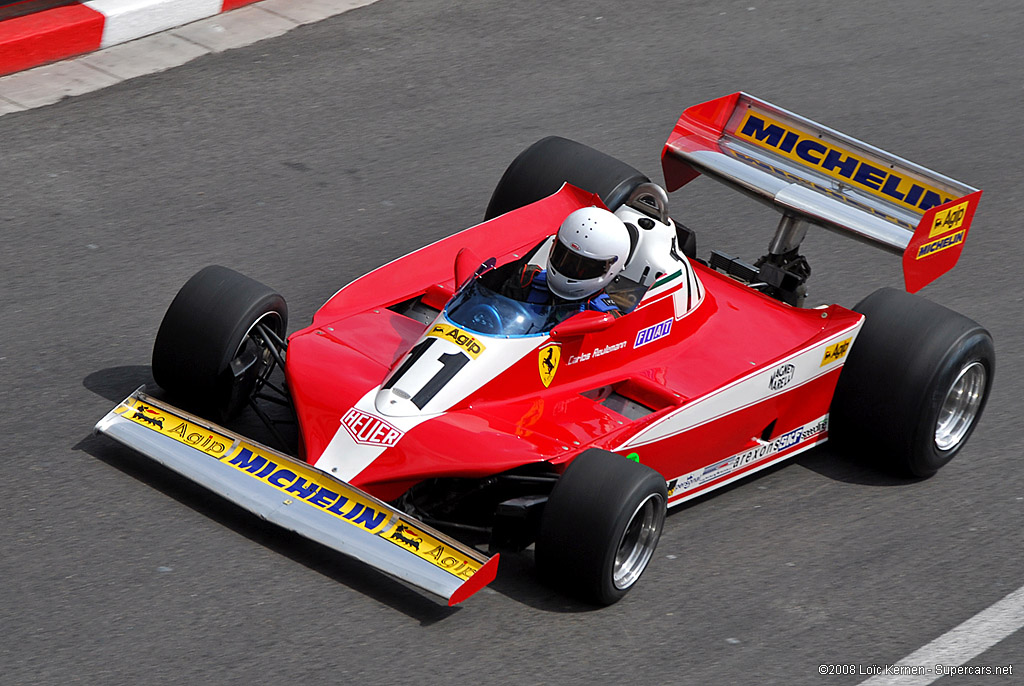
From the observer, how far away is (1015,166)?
975 cm

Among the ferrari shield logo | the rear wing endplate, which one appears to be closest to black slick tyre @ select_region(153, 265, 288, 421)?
the rear wing endplate

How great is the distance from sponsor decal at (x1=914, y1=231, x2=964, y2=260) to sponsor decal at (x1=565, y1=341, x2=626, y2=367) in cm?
143

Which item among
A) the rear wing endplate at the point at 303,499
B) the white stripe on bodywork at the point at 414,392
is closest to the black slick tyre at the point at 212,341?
the rear wing endplate at the point at 303,499

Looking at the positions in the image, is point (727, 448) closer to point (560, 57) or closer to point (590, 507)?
point (590, 507)

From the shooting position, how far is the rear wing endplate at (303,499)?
16.4 feet

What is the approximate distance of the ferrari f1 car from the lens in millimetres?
5246

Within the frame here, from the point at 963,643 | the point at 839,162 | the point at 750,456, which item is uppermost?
the point at 839,162

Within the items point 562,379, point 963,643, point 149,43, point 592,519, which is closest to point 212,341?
point 562,379

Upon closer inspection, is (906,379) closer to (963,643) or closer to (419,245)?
(963,643)

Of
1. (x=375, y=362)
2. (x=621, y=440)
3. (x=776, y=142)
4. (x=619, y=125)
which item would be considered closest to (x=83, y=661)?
(x=375, y=362)

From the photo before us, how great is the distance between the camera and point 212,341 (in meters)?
5.83

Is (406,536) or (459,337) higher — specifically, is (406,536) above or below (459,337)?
A: below

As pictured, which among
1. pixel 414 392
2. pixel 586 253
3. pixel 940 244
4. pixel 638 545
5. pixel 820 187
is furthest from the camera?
pixel 820 187

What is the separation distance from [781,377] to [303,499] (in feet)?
7.22
